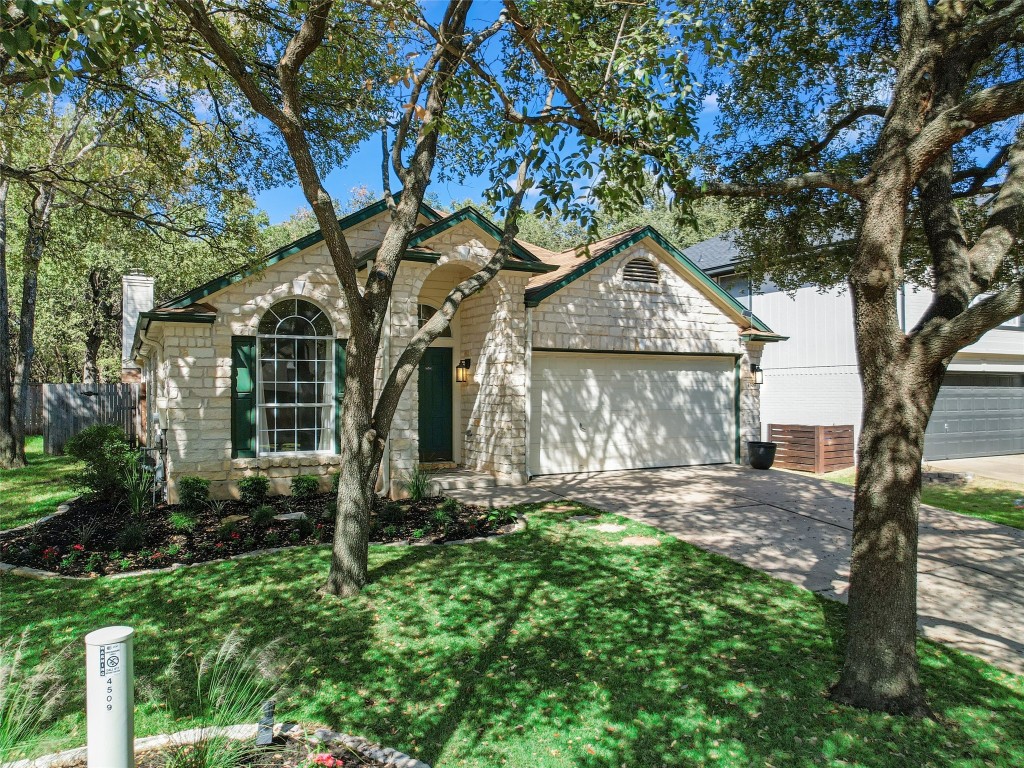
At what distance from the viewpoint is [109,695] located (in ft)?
7.66

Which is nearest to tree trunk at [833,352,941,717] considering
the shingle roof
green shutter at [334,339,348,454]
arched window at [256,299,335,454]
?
green shutter at [334,339,348,454]

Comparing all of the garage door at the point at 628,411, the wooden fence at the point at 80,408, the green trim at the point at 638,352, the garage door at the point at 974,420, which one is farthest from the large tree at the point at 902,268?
the wooden fence at the point at 80,408

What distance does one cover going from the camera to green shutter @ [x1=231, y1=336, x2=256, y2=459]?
10.5 meters

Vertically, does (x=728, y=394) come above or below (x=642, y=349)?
below

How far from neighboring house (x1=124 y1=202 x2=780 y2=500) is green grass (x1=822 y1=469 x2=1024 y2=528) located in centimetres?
379

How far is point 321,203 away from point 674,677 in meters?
5.02

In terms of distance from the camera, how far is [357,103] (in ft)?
31.4

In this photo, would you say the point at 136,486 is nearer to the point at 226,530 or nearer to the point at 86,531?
the point at 86,531

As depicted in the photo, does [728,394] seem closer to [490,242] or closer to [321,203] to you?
[490,242]

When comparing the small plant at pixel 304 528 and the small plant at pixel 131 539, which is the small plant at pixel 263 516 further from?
the small plant at pixel 131 539

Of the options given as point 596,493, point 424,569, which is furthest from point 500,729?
point 596,493

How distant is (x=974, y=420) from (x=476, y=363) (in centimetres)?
1530

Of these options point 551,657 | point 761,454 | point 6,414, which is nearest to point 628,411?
point 761,454

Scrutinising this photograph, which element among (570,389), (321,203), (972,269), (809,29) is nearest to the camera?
(972,269)
